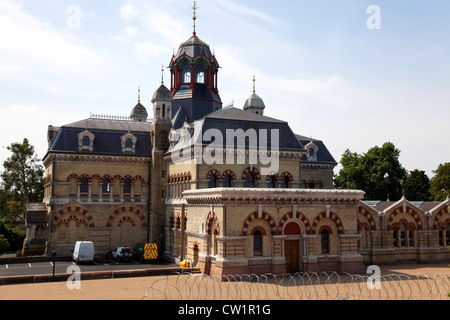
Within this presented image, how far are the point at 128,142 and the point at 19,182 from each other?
26301mm

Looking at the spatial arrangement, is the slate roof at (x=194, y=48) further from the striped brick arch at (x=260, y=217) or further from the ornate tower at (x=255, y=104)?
the striped brick arch at (x=260, y=217)

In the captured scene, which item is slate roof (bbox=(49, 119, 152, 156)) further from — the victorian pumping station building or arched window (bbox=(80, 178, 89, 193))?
arched window (bbox=(80, 178, 89, 193))

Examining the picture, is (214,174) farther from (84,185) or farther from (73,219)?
(73,219)

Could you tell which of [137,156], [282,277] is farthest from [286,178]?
[137,156]

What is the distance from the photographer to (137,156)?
1964 inches

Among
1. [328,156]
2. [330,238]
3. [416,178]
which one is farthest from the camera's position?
[416,178]

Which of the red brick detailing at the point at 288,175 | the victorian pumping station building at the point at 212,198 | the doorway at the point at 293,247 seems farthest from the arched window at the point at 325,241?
the red brick detailing at the point at 288,175

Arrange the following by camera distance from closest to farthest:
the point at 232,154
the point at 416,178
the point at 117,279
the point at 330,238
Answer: the point at 117,279 → the point at 330,238 → the point at 232,154 → the point at 416,178

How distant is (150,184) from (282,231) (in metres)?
20.8

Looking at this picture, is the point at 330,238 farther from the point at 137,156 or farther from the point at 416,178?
the point at 416,178

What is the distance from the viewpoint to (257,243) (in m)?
33.9

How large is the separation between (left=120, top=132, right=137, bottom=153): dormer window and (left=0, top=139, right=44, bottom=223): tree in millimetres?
23614

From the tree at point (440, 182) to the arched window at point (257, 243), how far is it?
47045 mm

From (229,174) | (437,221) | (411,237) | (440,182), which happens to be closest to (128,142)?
(229,174)
